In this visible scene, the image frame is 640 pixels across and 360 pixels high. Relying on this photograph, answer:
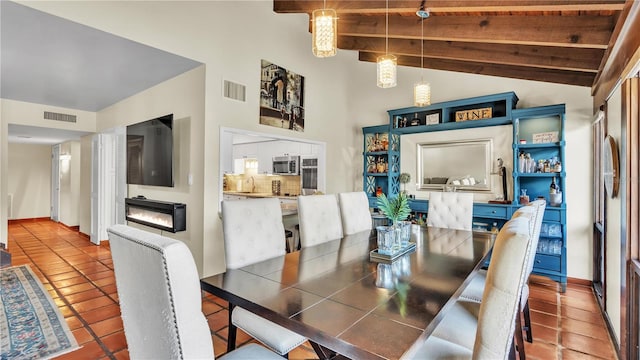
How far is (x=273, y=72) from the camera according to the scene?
4.00m

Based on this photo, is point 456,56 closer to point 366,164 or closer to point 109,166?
point 366,164

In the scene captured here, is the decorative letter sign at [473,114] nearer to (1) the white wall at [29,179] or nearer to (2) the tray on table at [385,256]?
(2) the tray on table at [385,256]

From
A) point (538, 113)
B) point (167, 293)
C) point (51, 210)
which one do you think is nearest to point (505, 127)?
point (538, 113)

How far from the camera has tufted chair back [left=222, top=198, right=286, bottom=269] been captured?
6.43 ft

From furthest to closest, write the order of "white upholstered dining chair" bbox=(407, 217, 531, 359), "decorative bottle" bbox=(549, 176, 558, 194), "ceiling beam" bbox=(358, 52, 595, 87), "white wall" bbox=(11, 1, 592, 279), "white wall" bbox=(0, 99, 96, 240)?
1. "white wall" bbox=(0, 99, 96, 240)
2. "decorative bottle" bbox=(549, 176, 558, 194)
3. "ceiling beam" bbox=(358, 52, 595, 87)
4. "white wall" bbox=(11, 1, 592, 279)
5. "white upholstered dining chair" bbox=(407, 217, 531, 359)

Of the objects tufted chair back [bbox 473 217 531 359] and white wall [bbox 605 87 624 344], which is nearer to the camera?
tufted chair back [bbox 473 217 531 359]

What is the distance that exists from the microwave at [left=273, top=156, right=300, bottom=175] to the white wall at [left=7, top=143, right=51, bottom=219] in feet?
21.8

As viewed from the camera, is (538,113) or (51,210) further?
(51,210)

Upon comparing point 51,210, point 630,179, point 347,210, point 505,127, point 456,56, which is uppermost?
point 456,56

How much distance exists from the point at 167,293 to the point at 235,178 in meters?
7.61

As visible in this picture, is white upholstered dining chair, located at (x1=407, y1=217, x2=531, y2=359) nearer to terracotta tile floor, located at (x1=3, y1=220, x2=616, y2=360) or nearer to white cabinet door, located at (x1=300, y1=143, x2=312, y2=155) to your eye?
terracotta tile floor, located at (x1=3, y1=220, x2=616, y2=360)

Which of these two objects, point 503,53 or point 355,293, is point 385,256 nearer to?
point 355,293

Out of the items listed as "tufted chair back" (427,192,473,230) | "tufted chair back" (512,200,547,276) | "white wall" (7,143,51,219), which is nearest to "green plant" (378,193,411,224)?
"tufted chair back" (512,200,547,276)

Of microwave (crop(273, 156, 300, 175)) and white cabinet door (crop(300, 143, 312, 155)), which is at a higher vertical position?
white cabinet door (crop(300, 143, 312, 155))
